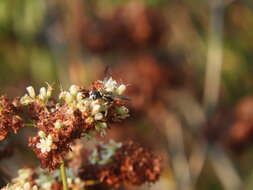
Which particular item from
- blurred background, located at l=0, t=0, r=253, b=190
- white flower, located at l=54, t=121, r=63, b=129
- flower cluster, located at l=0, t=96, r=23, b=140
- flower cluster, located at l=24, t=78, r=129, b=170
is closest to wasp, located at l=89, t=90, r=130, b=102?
flower cluster, located at l=24, t=78, r=129, b=170

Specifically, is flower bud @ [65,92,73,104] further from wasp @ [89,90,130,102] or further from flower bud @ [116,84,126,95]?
flower bud @ [116,84,126,95]

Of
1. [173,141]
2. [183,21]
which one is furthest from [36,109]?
[183,21]

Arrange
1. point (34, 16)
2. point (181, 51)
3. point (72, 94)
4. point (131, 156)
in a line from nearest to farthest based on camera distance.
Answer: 1. point (72, 94)
2. point (131, 156)
3. point (34, 16)
4. point (181, 51)

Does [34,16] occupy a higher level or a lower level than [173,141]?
higher

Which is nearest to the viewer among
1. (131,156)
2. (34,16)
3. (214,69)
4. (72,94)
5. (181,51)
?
(72,94)

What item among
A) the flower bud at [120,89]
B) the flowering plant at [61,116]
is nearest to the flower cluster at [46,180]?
the flowering plant at [61,116]

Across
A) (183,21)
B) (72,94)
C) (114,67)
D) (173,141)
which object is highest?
(183,21)

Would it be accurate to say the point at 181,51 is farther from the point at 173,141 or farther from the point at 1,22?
the point at 1,22

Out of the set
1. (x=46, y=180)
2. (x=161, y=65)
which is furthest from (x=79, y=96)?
(x=161, y=65)
